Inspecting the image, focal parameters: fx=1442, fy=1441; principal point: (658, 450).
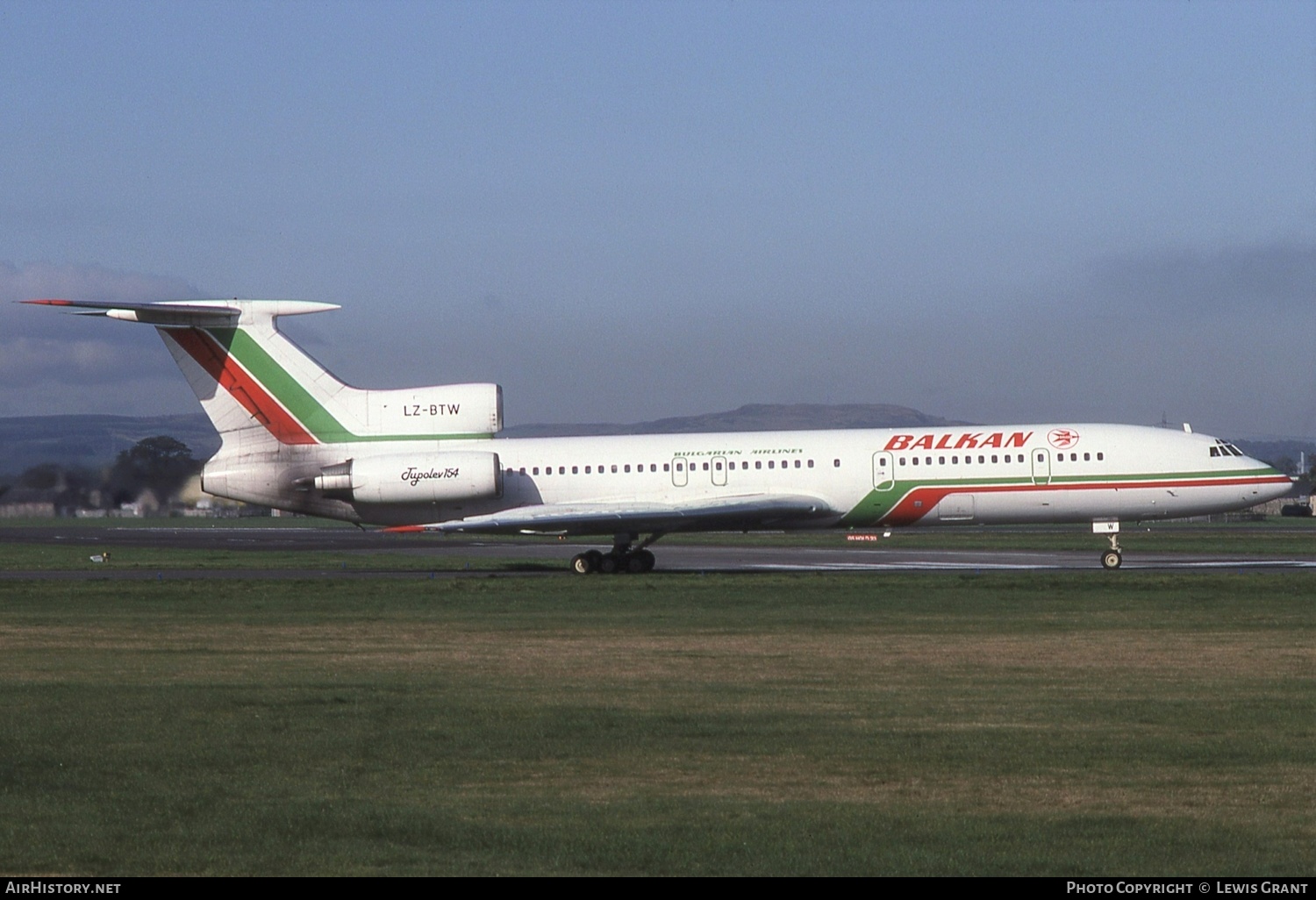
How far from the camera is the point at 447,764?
11.7 m

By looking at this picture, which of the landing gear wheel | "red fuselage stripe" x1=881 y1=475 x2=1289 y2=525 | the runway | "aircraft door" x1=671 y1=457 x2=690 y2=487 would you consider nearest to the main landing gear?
the landing gear wheel

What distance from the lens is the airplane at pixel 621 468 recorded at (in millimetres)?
36156

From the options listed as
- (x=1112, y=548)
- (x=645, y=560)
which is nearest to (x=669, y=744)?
(x=645, y=560)

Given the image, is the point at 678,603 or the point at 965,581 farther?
the point at 965,581

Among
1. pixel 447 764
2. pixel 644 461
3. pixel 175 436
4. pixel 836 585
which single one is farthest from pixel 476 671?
pixel 175 436

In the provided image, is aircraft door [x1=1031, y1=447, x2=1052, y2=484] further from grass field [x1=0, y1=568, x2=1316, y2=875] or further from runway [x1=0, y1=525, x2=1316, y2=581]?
grass field [x1=0, y1=568, x2=1316, y2=875]

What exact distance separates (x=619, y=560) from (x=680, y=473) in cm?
278

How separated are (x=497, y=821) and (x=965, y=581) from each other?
73.4 ft

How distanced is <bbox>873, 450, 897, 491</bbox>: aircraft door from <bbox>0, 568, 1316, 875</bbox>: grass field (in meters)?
12.2

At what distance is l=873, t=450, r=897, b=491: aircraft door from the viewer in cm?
3628

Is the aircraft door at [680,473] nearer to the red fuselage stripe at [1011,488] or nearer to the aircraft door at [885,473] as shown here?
the aircraft door at [885,473]

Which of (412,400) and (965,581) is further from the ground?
(412,400)

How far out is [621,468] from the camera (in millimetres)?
37594
